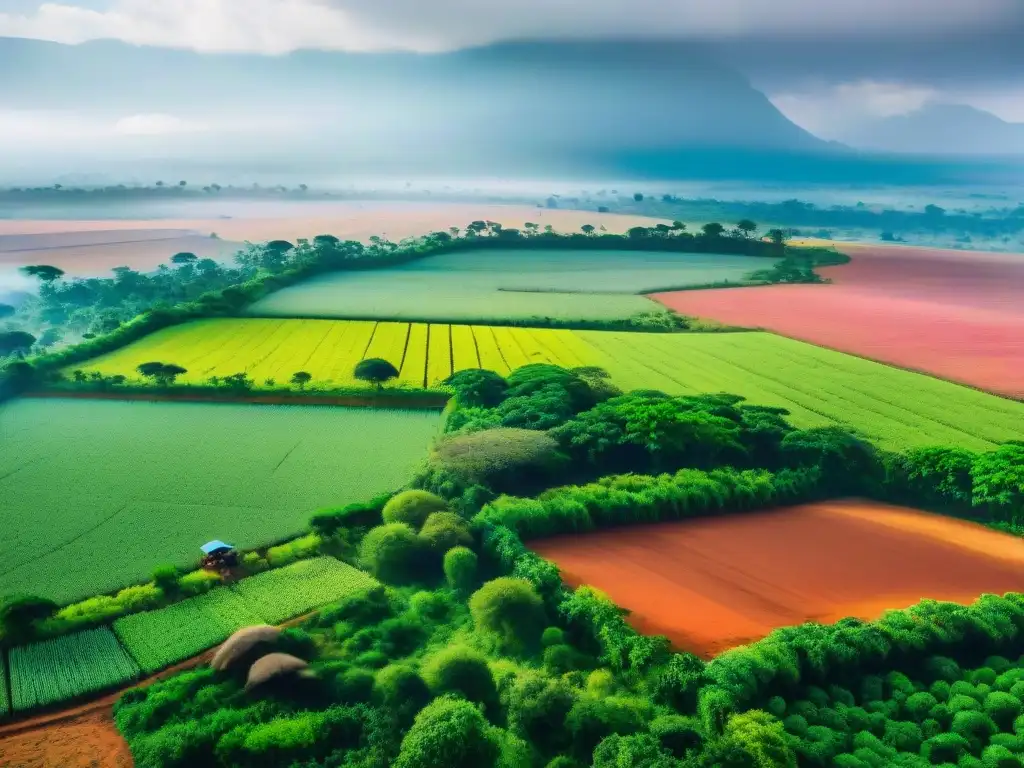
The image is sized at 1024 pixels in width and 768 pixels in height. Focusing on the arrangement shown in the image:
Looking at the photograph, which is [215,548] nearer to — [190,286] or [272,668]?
[272,668]

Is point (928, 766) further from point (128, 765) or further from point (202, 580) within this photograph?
point (202, 580)

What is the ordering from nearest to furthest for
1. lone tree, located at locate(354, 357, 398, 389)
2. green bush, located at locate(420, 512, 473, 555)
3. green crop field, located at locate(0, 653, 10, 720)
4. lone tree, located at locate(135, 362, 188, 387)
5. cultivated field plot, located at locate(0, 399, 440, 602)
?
green crop field, located at locate(0, 653, 10, 720)
green bush, located at locate(420, 512, 473, 555)
cultivated field plot, located at locate(0, 399, 440, 602)
lone tree, located at locate(135, 362, 188, 387)
lone tree, located at locate(354, 357, 398, 389)

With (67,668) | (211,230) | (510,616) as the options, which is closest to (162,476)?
(67,668)

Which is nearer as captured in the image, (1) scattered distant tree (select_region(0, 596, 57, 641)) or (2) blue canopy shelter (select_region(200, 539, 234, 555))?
(1) scattered distant tree (select_region(0, 596, 57, 641))

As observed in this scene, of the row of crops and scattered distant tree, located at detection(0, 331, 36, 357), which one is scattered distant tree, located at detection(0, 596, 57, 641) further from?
scattered distant tree, located at detection(0, 331, 36, 357)

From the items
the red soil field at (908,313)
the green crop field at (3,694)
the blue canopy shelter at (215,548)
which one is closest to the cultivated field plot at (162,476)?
the blue canopy shelter at (215,548)

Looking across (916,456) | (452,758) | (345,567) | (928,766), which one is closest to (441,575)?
(345,567)

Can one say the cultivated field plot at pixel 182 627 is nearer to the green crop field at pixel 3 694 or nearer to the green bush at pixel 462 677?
the green crop field at pixel 3 694

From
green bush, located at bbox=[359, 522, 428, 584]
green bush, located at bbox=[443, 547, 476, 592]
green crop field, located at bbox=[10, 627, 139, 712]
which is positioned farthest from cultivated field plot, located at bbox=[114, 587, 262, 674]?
green bush, located at bbox=[443, 547, 476, 592]
